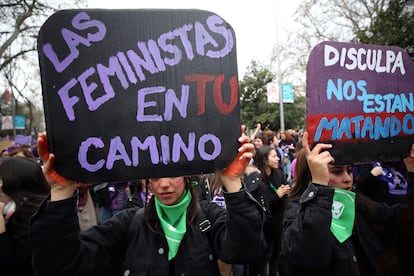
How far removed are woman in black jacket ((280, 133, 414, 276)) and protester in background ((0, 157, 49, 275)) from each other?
1408 millimetres

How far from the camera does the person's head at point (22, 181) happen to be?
7.54 ft

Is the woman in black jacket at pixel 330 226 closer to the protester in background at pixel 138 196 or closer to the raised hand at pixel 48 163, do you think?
the raised hand at pixel 48 163

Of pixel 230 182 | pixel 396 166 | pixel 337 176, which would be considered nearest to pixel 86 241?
pixel 230 182

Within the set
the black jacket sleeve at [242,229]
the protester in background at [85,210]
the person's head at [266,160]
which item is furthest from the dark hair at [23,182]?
the person's head at [266,160]

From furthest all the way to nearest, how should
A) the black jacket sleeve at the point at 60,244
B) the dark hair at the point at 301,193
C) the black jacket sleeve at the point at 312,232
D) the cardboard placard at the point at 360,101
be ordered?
the dark hair at the point at 301,193
the cardboard placard at the point at 360,101
the black jacket sleeve at the point at 312,232
the black jacket sleeve at the point at 60,244

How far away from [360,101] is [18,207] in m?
2.03

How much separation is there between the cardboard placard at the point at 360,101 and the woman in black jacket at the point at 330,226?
0.39 feet

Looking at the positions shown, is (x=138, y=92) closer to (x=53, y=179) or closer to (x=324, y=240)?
(x=53, y=179)

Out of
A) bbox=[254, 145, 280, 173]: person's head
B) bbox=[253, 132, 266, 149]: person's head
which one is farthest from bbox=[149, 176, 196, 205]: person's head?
bbox=[253, 132, 266, 149]: person's head

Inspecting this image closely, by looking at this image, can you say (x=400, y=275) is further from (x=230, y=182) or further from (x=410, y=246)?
(x=230, y=182)

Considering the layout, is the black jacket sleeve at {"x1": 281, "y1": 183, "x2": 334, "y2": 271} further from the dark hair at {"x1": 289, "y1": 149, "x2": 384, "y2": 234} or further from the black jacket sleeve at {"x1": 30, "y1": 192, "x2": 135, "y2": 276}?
the black jacket sleeve at {"x1": 30, "y1": 192, "x2": 135, "y2": 276}

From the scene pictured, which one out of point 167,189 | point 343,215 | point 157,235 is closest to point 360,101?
point 343,215

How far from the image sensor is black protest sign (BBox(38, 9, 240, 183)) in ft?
4.67

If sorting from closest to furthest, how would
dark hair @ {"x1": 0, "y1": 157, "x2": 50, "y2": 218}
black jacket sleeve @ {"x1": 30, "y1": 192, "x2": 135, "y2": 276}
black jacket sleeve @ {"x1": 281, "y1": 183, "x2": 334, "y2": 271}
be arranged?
black jacket sleeve @ {"x1": 30, "y1": 192, "x2": 135, "y2": 276}
black jacket sleeve @ {"x1": 281, "y1": 183, "x2": 334, "y2": 271}
dark hair @ {"x1": 0, "y1": 157, "x2": 50, "y2": 218}
